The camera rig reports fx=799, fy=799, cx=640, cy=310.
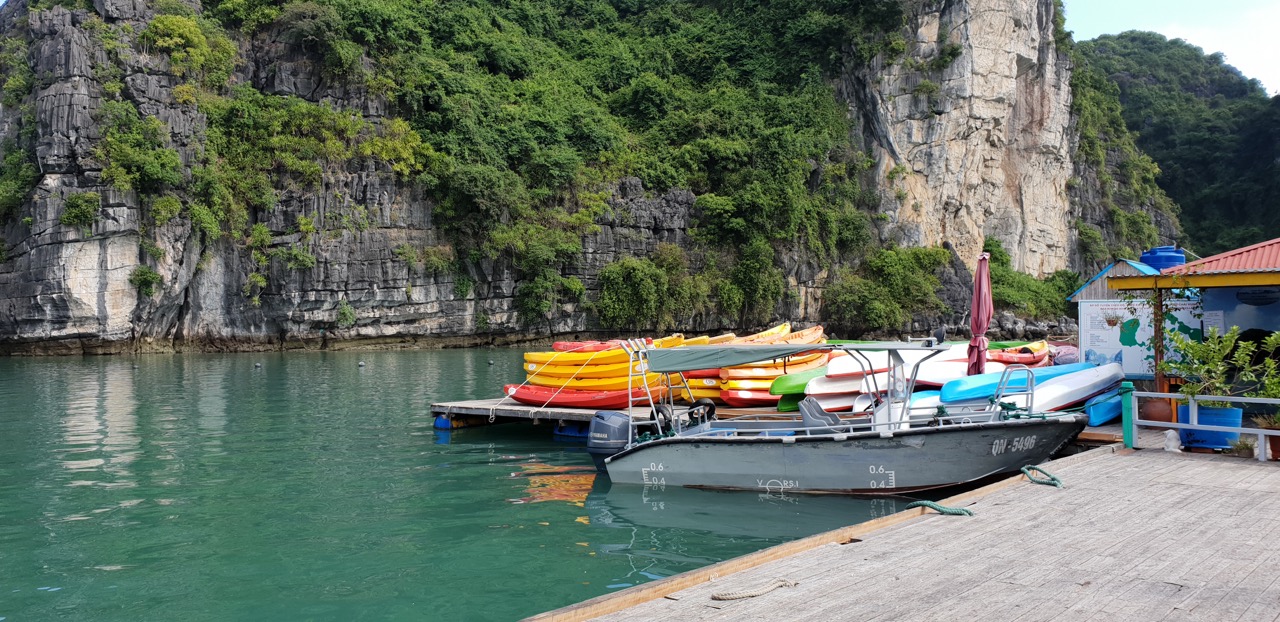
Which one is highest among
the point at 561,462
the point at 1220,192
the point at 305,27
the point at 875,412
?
the point at 305,27

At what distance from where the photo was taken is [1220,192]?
73938mm

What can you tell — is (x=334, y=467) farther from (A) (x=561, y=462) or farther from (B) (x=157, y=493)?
(A) (x=561, y=462)

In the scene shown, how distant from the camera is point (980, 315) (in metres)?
13.3

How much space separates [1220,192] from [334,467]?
85.8 metres

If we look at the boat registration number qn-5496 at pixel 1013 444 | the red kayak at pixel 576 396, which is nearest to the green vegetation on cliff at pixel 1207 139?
the red kayak at pixel 576 396

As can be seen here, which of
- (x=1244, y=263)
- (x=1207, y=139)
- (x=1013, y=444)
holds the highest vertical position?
(x=1207, y=139)

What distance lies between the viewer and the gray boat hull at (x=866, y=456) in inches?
394

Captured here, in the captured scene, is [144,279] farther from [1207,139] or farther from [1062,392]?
[1207,139]

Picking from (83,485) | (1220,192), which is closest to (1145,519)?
(83,485)

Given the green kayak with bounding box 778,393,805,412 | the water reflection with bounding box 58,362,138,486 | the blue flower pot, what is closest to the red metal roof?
the blue flower pot

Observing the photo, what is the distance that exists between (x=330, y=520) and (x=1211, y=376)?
10.7m

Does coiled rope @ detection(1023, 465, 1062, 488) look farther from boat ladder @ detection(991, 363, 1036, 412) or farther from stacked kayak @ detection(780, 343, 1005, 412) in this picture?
stacked kayak @ detection(780, 343, 1005, 412)

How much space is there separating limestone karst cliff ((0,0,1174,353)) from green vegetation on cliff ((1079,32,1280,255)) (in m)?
24.4

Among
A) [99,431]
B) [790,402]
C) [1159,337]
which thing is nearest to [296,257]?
[99,431]
